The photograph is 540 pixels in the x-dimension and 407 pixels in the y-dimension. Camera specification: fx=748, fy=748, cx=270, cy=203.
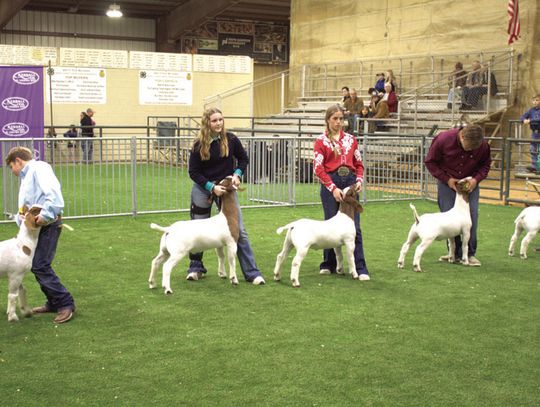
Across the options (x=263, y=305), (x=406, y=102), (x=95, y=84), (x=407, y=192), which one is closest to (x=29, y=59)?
(x=95, y=84)

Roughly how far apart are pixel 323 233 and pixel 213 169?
115 cm

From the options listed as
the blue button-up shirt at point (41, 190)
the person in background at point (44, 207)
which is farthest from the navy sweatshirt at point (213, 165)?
the blue button-up shirt at point (41, 190)

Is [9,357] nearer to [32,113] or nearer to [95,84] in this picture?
[32,113]

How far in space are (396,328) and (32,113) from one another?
25.6 feet

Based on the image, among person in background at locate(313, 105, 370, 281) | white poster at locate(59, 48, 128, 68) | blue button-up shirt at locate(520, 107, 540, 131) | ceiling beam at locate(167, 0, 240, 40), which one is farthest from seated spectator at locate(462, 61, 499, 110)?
person in background at locate(313, 105, 370, 281)

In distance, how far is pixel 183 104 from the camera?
25.7 meters

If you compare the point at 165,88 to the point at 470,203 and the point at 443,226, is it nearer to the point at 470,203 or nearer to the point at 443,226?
the point at 470,203

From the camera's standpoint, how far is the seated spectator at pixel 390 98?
19938mm

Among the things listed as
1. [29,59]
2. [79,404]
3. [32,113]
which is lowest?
[79,404]

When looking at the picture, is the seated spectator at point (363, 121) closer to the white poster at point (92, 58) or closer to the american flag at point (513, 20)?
the american flag at point (513, 20)

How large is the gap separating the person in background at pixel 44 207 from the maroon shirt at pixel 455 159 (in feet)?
13.5

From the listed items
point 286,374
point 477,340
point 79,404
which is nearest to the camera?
point 79,404

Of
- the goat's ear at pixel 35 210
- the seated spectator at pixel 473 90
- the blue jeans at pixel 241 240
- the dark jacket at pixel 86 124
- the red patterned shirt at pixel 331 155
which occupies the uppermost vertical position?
the seated spectator at pixel 473 90

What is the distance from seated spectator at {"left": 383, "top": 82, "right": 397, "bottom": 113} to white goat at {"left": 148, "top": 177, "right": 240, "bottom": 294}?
45.8ft
